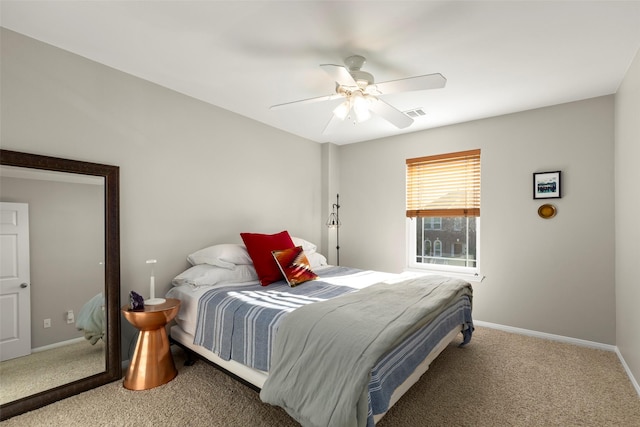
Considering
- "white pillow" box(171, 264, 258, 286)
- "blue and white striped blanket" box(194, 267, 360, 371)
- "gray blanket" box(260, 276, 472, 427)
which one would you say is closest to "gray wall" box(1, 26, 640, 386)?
"white pillow" box(171, 264, 258, 286)

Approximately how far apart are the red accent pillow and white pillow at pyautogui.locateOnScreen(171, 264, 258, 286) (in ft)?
0.48

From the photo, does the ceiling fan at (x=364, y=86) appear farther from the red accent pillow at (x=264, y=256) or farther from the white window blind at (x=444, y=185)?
the white window blind at (x=444, y=185)

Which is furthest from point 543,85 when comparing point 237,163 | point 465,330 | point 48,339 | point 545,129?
point 48,339

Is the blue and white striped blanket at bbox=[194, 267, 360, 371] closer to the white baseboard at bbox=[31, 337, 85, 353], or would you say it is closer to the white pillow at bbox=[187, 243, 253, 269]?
the white pillow at bbox=[187, 243, 253, 269]

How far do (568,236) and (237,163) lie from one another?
3.59 meters

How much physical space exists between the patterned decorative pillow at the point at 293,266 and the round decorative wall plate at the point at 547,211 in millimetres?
2484

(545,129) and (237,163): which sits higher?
(545,129)

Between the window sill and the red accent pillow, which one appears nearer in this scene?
the red accent pillow

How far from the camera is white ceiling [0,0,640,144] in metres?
1.82

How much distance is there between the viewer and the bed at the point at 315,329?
1.53m

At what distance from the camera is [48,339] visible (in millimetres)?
2184

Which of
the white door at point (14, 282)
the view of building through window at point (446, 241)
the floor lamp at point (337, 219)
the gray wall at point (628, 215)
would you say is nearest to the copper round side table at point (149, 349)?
the white door at point (14, 282)

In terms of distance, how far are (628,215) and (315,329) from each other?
Result: 106 inches

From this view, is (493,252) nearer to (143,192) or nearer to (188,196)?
(188,196)
